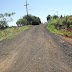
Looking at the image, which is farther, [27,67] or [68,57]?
[68,57]

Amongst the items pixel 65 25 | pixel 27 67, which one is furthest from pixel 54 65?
pixel 65 25

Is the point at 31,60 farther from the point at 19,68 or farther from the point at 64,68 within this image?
the point at 64,68

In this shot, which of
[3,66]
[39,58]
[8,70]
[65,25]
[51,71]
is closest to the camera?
[51,71]

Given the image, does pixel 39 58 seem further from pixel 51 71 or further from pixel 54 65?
pixel 51 71

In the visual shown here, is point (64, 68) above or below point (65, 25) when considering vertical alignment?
below

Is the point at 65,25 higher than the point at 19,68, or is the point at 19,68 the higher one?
the point at 65,25

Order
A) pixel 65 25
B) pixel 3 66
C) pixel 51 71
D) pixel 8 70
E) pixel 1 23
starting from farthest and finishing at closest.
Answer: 1. pixel 1 23
2. pixel 65 25
3. pixel 3 66
4. pixel 8 70
5. pixel 51 71

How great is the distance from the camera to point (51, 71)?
4977mm

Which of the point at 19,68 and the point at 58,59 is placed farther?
the point at 58,59

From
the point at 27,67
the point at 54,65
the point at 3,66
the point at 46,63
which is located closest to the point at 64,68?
the point at 54,65

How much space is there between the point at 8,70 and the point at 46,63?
2.10 metres

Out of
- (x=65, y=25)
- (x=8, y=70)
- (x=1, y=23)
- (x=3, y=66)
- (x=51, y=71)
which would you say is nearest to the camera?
(x=51, y=71)

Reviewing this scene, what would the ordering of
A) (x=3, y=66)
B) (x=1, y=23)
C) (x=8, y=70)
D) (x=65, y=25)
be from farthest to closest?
(x=1, y=23) → (x=65, y=25) → (x=3, y=66) → (x=8, y=70)

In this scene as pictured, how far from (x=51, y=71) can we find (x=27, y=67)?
1.33 metres
